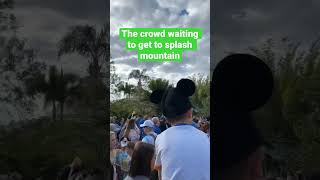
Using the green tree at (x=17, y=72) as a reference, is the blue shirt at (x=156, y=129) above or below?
below

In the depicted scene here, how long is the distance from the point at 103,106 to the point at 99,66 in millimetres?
159

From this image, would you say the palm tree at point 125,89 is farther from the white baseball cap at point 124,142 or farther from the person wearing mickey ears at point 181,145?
the person wearing mickey ears at point 181,145

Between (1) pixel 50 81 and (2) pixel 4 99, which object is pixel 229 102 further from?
(2) pixel 4 99

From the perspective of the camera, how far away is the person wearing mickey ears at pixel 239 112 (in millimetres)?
519

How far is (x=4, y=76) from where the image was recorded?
139cm

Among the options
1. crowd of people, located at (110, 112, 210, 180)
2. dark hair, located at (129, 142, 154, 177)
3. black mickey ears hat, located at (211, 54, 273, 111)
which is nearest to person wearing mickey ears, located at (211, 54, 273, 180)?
black mickey ears hat, located at (211, 54, 273, 111)

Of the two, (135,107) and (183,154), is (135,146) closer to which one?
(183,154)

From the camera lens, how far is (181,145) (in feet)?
3.93

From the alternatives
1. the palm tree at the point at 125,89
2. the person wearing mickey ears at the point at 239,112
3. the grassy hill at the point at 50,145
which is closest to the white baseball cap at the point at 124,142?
the palm tree at the point at 125,89

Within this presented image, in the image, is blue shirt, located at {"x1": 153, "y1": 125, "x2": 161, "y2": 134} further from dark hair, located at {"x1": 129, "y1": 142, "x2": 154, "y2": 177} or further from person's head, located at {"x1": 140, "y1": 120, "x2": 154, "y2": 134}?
dark hair, located at {"x1": 129, "y1": 142, "x2": 154, "y2": 177}

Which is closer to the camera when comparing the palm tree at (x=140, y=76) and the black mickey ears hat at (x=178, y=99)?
the black mickey ears hat at (x=178, y=99)

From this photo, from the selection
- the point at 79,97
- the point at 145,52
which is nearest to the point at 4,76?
the point at 79,97

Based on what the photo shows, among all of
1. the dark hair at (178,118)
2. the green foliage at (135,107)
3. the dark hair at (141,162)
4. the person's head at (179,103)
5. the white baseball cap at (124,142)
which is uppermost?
the person's head at (179,103)

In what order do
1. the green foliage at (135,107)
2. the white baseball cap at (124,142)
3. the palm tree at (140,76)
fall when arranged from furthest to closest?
the palm tree at (140,76)
the green foliage at (135,107)
the white baseball cap at (124,142)
